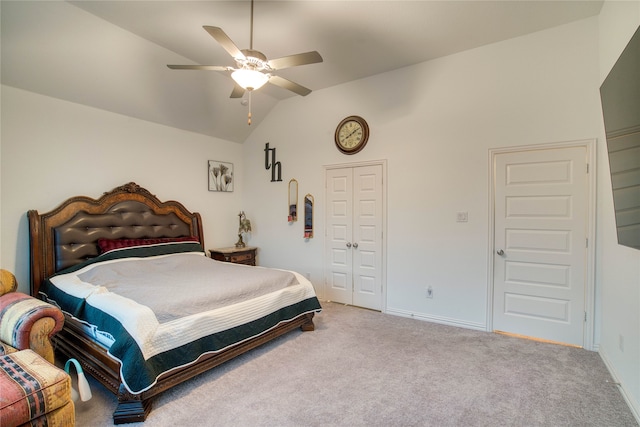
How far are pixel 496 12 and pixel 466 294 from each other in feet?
9.65

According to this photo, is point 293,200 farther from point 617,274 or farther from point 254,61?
point 617,274

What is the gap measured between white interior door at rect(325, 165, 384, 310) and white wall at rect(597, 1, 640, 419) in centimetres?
224

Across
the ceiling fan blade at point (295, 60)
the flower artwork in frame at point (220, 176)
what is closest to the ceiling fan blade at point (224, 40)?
the ceiling fan blade at point (295, 60)

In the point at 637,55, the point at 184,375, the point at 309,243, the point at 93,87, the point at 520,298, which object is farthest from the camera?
the point at 309,243

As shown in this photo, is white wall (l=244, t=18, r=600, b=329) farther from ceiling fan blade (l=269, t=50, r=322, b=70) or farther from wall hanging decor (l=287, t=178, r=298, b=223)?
ceiling fan blade (l=269, t=50, r=322, b=70)

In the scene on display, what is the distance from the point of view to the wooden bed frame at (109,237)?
2.12 metres

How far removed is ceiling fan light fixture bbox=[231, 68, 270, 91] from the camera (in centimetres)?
239

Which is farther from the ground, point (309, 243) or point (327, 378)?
point (309, 243)

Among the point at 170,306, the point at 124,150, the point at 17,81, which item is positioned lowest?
the point at 170,306

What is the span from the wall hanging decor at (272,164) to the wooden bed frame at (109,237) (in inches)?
54.7

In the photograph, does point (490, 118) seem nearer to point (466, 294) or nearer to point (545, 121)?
point (545, 121)

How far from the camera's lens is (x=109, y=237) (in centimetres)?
374

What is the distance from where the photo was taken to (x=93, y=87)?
11.5 ft

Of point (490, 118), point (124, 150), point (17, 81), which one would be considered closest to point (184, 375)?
point (124, 150)
